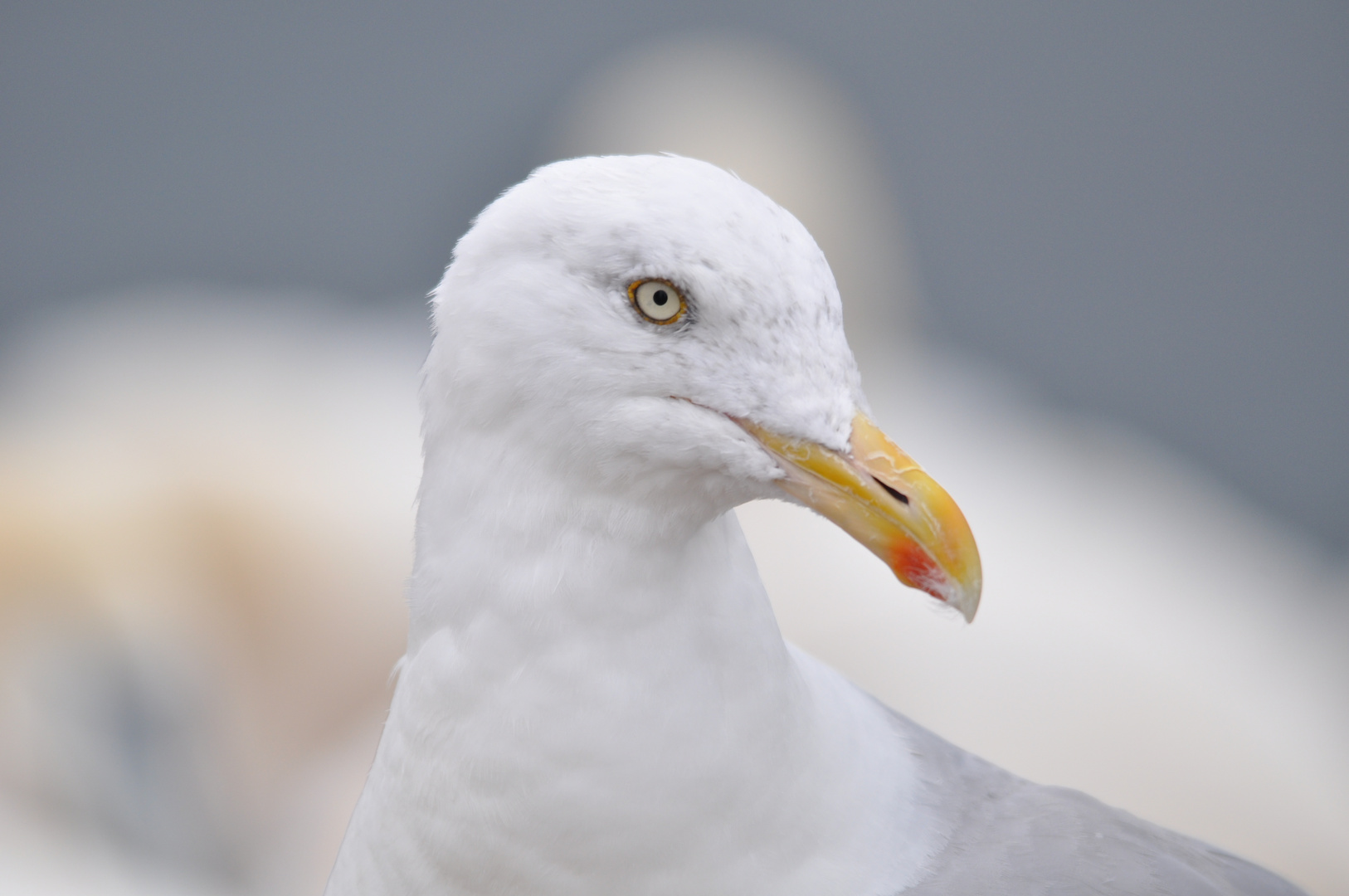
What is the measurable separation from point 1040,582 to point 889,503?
1301mm

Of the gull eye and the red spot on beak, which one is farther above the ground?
the gull eye

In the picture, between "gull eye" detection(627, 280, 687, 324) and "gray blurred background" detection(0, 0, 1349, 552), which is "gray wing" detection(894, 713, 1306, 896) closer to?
"gull eye" detection(627, 280, 687, 324)

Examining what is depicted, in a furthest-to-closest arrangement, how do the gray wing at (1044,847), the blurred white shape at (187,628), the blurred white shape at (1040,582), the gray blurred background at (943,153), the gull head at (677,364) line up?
the gray blurred background at (943,153) < the blurred white shape at (187,628) < the blurred white shape at (1040,582) < the gray wing at (1044,847) < the gull head at (677,364)

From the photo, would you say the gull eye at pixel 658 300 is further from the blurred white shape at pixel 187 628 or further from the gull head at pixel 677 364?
the blurred white shape at pixel 187 628

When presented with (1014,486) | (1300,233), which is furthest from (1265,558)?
(1300,233)

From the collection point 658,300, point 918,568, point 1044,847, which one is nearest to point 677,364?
point 658,300

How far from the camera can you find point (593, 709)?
0.71 meters

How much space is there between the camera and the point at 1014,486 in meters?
2.10

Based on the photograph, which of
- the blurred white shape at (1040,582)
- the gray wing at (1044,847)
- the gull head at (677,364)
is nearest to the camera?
the gull head at (677,364)

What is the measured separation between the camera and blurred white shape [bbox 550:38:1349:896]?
5.26 feet

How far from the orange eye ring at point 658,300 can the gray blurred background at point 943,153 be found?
1813mm

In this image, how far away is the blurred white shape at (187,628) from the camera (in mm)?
1857

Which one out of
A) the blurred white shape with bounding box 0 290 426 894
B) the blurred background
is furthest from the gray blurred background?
the blurred white shape with bounding box 0 290 426 894

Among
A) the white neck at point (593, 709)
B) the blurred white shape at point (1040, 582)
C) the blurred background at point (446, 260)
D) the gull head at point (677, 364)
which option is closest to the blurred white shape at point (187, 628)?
the blurred background at point (446, 260)
